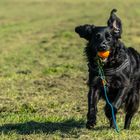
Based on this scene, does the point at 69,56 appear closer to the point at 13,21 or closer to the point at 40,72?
the point at 40,72

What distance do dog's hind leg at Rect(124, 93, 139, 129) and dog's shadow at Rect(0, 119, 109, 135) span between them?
1.22ft

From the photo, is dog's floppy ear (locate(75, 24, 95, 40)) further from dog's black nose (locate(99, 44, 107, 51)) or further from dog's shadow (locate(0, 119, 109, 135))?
dog's shadow (locate(0, 119, 109, 135))

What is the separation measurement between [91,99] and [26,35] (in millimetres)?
19076

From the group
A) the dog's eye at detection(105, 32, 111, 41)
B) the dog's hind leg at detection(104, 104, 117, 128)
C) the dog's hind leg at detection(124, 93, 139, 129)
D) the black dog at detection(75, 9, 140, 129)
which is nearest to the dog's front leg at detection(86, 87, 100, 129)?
the black dog at detection(75, 9, 140, 129)

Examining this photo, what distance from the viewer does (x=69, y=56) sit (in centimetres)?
1806

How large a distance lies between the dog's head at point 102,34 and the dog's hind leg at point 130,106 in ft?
3.00

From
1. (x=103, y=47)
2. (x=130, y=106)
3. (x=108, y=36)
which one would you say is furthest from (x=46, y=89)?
(x=103, y=47)

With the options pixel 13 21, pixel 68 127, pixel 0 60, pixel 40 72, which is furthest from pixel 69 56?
pixel 13 21

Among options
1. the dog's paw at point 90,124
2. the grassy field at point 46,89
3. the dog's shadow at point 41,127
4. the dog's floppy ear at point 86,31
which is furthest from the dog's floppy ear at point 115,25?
the dog's shadow at point 41,127

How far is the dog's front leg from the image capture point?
312 inches

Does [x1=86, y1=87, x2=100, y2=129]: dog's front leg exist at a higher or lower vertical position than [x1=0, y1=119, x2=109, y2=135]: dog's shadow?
higher

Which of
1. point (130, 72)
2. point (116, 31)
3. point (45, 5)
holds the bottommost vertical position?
point (45, 5)

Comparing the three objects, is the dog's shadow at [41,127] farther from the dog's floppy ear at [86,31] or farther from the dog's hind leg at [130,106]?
the dog's floppy ear at [86,31]

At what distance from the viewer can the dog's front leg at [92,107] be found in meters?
7.93
